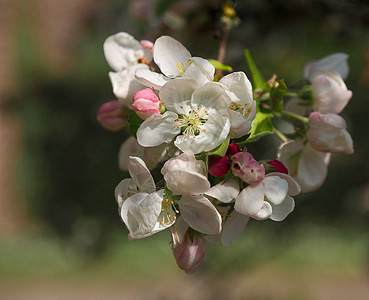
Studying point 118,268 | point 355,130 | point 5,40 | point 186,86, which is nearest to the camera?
point 186,86

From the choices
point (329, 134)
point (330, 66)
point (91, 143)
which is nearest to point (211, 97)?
point (329, 134)

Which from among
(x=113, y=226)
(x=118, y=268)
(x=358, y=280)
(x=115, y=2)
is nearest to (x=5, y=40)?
(x=115, y=2)

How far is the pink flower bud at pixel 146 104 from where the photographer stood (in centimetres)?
66

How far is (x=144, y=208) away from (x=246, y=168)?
17 centimetres

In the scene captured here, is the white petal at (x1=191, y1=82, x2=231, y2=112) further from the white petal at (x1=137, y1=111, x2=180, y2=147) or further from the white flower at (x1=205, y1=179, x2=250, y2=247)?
the white flower at (x1=205, y1=179, x2=250, y2=247)

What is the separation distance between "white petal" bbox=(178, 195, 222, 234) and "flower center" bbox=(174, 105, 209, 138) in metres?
0.10

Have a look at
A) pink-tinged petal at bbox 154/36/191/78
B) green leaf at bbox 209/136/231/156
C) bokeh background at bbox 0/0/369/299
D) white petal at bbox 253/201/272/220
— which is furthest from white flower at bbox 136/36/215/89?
bokeh background at bbox 0/0/369/299

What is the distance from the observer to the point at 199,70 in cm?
66

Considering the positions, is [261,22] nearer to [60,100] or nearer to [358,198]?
Answer: [358,198]

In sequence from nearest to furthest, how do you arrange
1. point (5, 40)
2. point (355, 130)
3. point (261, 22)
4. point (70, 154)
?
point (261, 22)
point (355, 130)
point (70, 154)
point (5, 40)

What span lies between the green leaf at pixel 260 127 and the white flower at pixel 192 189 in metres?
0.12

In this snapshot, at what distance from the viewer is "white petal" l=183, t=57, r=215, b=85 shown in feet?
2.17

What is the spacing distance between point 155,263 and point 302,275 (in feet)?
3.07

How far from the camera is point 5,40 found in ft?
11.5
